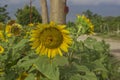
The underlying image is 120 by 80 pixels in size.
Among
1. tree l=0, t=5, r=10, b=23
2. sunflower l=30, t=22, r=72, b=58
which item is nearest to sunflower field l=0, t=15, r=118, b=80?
sunflower l=30, t=22, r=72, b=58

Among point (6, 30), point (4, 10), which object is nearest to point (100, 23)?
point (4, 10)

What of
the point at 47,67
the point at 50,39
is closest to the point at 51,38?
the point at 50,39

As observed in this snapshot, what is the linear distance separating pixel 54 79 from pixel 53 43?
196 mm

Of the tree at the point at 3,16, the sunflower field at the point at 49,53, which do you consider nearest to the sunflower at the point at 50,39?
the sunflower field at the point at 49,53

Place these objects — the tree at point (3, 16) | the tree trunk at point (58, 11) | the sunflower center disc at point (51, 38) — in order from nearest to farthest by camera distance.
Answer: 1. the sunflower center disc at point (51, 38)
2. the tree trunk at point (58, 11)
3. the tree at point (3, 16)

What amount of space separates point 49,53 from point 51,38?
0.10m

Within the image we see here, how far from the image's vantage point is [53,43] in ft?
7.75

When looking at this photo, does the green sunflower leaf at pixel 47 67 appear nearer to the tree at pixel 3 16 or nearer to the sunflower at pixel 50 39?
the sunflower at pixel 50 39

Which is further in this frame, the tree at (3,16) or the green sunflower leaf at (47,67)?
the tree at (3,16)

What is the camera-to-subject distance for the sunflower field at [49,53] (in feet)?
7.76

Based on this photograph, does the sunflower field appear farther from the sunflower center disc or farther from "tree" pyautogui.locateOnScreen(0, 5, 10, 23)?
"tree" pyautogui.locateOnScreen(0, 5, 10, 23)

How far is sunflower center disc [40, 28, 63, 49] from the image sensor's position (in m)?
2.32

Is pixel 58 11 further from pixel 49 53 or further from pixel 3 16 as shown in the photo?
pixel 3 16

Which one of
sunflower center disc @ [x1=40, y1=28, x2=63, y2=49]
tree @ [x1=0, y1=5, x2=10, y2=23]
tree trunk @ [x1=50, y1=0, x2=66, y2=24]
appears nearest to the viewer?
sunflower center disc @ [x1=40, y1=28, x2=63, y2=49]
